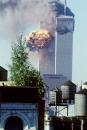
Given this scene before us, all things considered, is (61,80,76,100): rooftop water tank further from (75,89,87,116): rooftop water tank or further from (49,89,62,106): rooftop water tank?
(75,89,87,116): rooftop water tank

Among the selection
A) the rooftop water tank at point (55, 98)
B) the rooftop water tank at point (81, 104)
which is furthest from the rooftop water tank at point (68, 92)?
the rooftop water tank at point (81, 104)

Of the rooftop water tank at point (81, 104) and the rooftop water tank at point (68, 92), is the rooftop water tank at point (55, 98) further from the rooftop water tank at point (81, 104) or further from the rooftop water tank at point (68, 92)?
the rooftop water tank at point (81, 104)

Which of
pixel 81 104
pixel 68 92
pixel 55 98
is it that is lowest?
pixel 81 104

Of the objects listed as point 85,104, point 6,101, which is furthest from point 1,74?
point 6,101

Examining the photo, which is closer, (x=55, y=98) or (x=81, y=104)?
(x=81, y=104)

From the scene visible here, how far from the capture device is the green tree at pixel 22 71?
5806cm

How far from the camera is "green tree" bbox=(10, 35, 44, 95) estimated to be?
190 feet

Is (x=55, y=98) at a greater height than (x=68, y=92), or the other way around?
(x=68, y=92)

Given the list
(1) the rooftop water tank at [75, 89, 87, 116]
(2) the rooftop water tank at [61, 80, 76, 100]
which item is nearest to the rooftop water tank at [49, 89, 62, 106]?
(2) the rooftop water tank at [61, 80, 76, 100]

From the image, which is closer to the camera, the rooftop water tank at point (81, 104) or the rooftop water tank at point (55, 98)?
the rooftop water tank at point (81, 104)

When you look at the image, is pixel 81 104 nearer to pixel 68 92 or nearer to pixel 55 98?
pixel 55 98

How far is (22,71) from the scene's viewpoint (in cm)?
5969

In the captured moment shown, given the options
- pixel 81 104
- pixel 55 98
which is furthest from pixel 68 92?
pixel 81 104

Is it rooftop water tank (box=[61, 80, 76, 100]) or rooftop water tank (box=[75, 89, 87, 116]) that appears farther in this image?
rooftop water tank (box=[61, 80, 76, 100])
